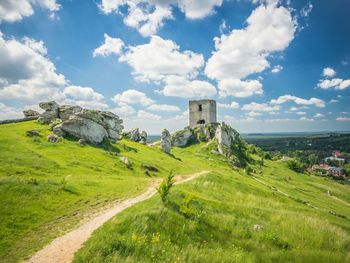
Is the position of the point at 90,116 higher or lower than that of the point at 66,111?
lower

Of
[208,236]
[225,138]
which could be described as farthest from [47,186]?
[225,138]

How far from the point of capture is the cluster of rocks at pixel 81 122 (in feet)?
159

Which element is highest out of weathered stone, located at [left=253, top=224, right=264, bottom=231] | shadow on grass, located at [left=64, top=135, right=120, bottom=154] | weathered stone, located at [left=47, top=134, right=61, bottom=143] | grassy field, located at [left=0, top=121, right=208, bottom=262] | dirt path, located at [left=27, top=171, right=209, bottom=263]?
weathered stone, located at [left=47, top=134, right=61, bottom=143]

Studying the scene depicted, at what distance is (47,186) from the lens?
21453 mm

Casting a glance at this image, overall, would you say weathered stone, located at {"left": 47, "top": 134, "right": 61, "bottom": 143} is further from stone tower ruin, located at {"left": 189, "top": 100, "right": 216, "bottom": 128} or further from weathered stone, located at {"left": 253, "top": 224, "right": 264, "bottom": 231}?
stone tower ruin, located at {"left": 189, "top": 100, "right": 216, "bottom": 128}

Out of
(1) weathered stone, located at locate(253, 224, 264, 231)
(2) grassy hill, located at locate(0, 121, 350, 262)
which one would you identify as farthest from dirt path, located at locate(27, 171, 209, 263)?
(1) weathered stone, located at locate(253, 224, 264, 231)

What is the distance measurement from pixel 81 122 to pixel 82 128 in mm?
1161

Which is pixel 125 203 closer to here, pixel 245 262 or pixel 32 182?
pixel 32 182

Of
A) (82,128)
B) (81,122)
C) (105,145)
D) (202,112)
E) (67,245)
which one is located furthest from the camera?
(202,112)

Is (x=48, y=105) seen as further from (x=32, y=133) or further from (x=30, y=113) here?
(x=32, y=133)

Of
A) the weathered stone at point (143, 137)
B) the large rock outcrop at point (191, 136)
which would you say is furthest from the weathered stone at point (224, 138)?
the weathered stone at point (143, 137)

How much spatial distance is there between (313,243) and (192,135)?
74.4 metres

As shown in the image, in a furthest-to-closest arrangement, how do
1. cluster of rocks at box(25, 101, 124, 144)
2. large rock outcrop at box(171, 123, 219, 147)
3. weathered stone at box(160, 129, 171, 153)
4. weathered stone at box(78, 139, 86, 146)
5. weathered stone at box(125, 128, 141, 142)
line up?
1. large rock outcrop at box(171, 123, 219, 147)
2. weathered stone at box(125, 128, 141, 142)
3. weathered stone at box(160, 129, 171, 153)
4. cluster of rocks at box(25, 101, 124, 144)
5. weathered stone at box(78, 139, 86, 146)

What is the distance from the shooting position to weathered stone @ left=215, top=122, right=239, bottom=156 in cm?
7862
